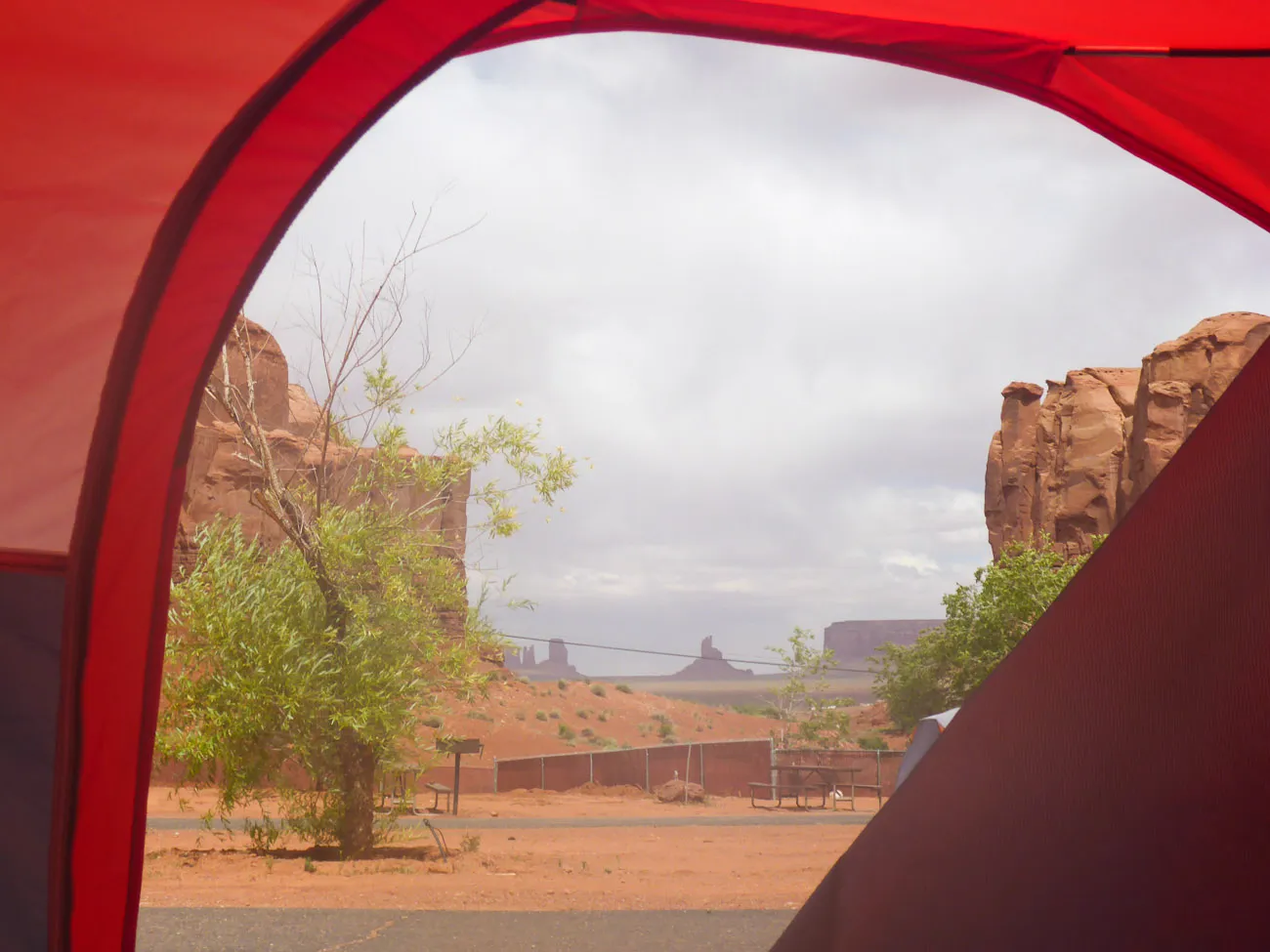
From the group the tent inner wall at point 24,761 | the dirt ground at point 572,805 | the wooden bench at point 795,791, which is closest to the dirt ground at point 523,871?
the dirt ground at point 572,805

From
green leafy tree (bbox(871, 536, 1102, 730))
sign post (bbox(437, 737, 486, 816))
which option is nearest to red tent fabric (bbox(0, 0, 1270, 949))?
sign post (bbox(437, 737, 486, 816))

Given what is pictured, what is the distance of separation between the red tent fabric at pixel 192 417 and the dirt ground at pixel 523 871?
5.99 meters

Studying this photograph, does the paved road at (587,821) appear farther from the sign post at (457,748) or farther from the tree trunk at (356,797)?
the tree trunk at (356,797)

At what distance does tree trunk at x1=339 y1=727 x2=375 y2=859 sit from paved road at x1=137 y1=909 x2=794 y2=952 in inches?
164

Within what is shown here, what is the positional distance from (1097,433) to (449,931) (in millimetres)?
48640

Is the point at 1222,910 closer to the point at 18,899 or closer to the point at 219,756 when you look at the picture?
the point at 18,899

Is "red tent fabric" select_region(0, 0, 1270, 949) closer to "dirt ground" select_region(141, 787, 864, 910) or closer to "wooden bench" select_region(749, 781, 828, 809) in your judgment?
"dirt ground" select_region(141, 787, 864, 910)

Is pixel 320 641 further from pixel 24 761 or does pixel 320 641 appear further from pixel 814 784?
pixel 814 784

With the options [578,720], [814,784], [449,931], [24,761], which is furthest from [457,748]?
[578,720]

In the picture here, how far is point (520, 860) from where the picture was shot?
1206cm

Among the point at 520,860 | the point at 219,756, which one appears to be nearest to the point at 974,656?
the point at 520,860

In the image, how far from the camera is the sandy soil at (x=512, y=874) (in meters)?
8.19

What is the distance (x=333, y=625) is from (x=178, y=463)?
356 inches

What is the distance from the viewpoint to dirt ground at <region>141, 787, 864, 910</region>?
27.0ft
